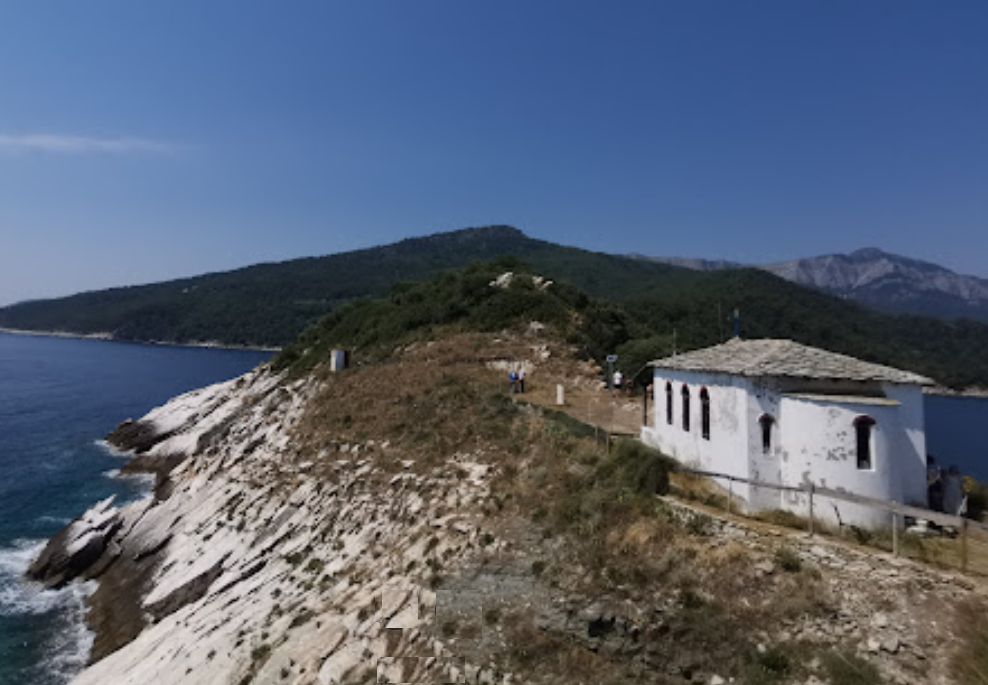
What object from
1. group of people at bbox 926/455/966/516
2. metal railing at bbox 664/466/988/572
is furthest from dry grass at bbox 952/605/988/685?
group of people at bbox 926/455/966/516

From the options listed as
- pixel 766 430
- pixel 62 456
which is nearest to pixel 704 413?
pixel 766 430

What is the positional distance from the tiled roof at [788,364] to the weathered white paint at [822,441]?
0.94 feet

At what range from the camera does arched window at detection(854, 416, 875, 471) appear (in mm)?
16969

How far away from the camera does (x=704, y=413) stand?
→ 21.5 m

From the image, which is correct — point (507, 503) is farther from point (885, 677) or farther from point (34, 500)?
point (34, 500)

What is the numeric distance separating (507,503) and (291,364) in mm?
39010

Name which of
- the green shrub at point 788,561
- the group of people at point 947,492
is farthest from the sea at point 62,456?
the group of people at point 947,492

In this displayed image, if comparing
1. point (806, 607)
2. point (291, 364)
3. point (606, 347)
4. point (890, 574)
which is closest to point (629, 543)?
point (806, 607)

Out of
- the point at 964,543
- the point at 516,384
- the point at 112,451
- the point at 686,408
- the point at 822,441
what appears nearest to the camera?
the point at 964,543

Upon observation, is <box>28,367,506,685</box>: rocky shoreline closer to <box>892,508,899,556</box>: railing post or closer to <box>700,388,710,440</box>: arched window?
<box>700,388,710,440</box>: arched window

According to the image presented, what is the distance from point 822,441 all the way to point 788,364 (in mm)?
2612

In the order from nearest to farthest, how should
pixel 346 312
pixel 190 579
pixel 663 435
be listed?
pixel 663 435 → pixel 190 579 → pixel 346 312

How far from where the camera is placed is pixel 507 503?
2106 cm

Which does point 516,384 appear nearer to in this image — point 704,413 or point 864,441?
point 704,413
